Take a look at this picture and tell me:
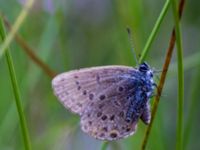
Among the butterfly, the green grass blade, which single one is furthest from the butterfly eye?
the green grass blade

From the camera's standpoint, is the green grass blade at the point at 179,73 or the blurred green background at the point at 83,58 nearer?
the green grass blade at the point at 179,73

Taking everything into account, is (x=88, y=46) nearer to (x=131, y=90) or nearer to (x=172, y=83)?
(x=172, y=83)

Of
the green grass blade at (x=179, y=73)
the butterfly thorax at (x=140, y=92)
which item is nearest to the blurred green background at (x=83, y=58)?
the butterfly thorax at (x=140, y=92)

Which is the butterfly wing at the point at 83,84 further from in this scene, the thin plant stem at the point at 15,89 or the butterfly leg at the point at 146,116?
the thin plant stem at the point at 15,89

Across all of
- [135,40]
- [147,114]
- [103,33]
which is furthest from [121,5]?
[103,33]

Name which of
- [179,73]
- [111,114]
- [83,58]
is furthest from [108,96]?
[83,58]

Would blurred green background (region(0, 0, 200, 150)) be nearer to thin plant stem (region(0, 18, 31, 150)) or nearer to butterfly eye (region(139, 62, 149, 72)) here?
butterfly eye (region(139, 62, 149, 72))
